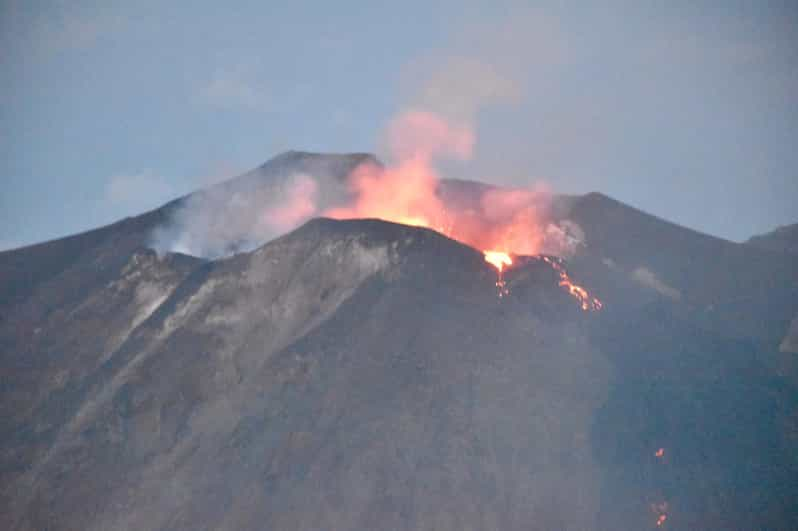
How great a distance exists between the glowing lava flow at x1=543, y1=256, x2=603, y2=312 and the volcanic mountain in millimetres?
340

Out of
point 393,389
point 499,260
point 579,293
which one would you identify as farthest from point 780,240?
point 393,389

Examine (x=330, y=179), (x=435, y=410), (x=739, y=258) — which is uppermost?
(x=330, y=179)

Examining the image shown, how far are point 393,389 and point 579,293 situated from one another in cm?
1486

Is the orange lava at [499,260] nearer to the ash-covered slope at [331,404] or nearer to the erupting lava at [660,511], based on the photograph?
the ash-covered slope at [331,404]

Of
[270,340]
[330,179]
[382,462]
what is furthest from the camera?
[330,179]

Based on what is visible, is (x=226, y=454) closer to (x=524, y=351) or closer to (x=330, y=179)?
(x=524, y=351)

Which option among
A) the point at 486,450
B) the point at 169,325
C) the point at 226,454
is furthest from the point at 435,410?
the point at 169,325

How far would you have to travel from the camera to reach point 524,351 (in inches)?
1764

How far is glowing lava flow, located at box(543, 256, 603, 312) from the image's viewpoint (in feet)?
161

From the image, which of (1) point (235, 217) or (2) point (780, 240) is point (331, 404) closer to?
(1) point (235, 217)

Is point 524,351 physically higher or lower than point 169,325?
lower

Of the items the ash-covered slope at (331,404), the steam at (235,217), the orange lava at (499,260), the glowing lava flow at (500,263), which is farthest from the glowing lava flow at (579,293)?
the steam at (235,217)

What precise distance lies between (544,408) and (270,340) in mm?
17361

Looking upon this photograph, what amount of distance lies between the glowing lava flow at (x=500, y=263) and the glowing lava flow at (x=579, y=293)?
2.80 m
